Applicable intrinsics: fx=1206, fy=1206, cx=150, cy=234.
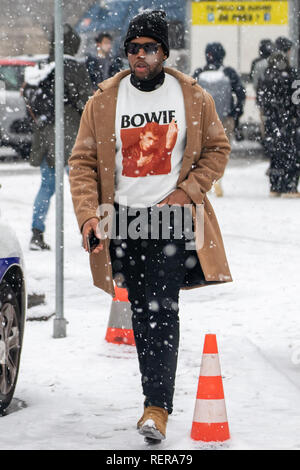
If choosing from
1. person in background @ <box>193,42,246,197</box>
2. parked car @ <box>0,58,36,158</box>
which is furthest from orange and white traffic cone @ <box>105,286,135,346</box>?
parked car @ <box>0,58,36,158</box>

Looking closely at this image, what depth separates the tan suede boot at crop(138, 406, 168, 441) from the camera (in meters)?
4.90

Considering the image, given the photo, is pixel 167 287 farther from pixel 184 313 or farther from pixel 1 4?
pixel 1 4

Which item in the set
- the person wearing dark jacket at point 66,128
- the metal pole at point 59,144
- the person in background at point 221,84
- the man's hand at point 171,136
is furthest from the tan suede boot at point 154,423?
the person in background at point 221,84

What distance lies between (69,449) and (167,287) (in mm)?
785

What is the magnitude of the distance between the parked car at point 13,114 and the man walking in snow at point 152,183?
1516cm

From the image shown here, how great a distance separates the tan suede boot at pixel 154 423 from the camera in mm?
4902

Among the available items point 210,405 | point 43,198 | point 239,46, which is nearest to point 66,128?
point 43,198

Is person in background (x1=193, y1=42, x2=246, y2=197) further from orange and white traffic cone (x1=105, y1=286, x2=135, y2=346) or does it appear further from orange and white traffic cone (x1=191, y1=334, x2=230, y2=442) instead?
orange and white traffic cone (x1=191, y1=334, x2=230, y2=442)

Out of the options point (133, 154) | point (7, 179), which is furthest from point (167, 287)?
point (7, 179)

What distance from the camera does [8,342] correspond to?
556cm

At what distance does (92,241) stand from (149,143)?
1.56 ft

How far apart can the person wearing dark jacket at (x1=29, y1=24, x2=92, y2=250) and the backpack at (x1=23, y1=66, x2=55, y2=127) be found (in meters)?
0.11

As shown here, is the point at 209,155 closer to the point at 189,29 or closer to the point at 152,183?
Result: the point at 152,183

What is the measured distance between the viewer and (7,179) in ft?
58.4
